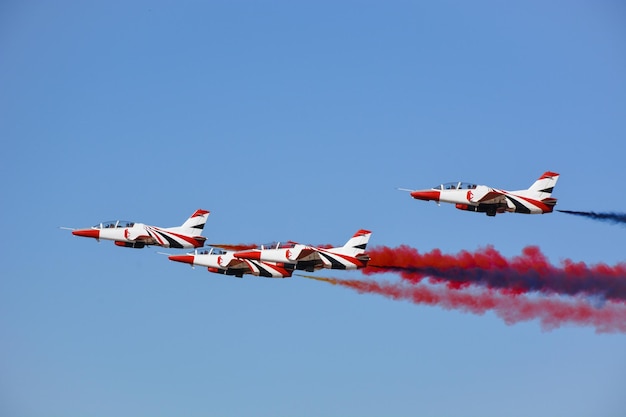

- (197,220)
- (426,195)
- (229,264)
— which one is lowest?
(229,264)

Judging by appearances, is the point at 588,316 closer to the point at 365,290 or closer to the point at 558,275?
the point at 558,275

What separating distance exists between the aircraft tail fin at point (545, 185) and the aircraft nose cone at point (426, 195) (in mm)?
7644

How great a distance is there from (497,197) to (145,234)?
29628 millimetres

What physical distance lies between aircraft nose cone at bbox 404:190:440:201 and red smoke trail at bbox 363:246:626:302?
7078 mm

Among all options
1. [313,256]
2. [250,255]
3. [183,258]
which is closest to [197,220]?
[183,258]

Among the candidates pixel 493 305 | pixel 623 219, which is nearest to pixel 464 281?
pixel 493 305

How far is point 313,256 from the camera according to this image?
155500 millimetres

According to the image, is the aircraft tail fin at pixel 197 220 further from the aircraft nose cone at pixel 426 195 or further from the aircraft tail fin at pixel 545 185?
the aircraft tail fin at pixel 545 185

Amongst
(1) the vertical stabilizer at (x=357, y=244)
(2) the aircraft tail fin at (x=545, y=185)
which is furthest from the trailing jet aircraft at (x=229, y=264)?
(2) the aircraft tail fin at (x=545, y=185)

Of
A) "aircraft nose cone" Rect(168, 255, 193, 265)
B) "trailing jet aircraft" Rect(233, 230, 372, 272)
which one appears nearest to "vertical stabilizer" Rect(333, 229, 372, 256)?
"trailing jet aircraft" Rect(233, 230, 372, 272)

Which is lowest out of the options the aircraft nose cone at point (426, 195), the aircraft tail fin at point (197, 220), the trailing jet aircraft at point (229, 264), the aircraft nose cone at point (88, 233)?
the trailing jet aircraft at point (229, 264)

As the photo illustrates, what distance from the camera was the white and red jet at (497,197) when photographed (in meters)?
155

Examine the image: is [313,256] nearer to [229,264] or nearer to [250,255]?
[250,255]

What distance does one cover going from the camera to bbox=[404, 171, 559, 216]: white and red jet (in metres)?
155
